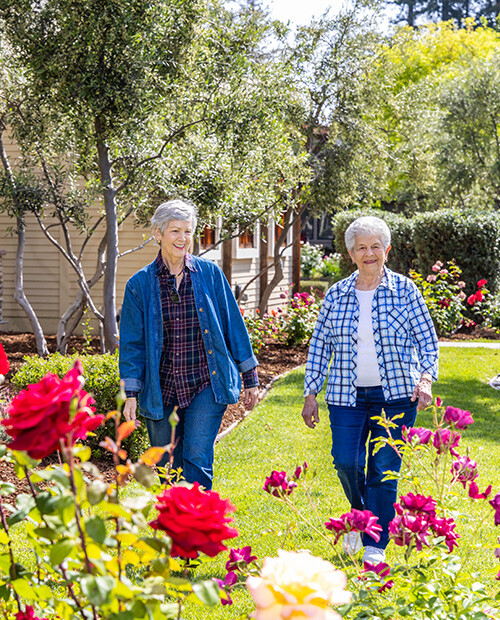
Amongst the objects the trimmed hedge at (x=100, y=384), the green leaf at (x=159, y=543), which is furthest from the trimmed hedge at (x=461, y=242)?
the green leaf at (x=159, y=543)

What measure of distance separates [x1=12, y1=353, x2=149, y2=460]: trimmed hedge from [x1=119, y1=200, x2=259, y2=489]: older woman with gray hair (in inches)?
84.1

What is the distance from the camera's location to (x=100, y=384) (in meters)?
6.28

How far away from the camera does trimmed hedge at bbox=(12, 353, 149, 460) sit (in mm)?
6234

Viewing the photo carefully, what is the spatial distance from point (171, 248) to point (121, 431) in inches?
106

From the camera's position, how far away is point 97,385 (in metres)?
6.27

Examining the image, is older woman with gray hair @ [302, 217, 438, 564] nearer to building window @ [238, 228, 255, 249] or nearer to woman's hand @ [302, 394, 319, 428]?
woman's hand @ [302, 394, 319, 428]

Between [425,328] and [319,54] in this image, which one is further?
[319,54]

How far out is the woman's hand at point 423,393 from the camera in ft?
12.9

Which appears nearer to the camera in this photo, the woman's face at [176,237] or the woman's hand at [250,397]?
the woman's face at [176,237]

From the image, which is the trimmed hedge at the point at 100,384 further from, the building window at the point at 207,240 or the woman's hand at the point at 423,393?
the building window at the point at 207,240

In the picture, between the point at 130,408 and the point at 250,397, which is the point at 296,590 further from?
the point at 250,397

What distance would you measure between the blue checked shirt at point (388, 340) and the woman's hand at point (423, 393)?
6 centimetres

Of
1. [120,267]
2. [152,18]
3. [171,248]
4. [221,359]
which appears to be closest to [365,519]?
[221,359]

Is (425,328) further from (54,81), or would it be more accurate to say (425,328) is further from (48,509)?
(54,81)
